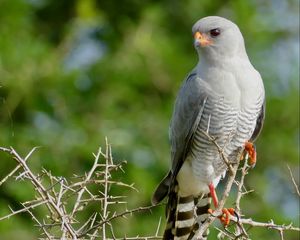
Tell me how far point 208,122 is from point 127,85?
15.3ft

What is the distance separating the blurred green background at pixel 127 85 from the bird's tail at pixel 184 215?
9.70 ft

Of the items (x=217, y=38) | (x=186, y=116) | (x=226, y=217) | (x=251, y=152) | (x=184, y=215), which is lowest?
(x=184, y=215)

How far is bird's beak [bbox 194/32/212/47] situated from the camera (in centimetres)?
551

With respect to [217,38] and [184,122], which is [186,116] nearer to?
[184,122]

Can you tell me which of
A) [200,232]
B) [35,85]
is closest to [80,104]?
[35,85]

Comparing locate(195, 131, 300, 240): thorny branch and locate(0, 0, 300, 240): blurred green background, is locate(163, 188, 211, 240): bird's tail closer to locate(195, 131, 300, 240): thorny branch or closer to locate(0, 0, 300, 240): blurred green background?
locate(195, 131, 300, 240): thorny branch

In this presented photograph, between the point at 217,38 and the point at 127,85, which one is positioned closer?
the point at 217,38

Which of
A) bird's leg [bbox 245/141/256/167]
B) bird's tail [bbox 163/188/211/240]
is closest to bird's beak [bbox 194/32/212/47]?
bird's leg [bbox 245/141/256/167]

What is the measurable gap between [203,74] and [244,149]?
1.54 feet

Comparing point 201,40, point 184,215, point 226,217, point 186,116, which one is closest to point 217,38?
point 201,40

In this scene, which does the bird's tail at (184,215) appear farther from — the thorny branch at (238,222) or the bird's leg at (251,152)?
the thorny branch at (238,222)

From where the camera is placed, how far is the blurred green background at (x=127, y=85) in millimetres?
9188

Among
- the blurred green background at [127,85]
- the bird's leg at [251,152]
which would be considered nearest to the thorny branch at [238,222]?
the bird's leg at [251,152]

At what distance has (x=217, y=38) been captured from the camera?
555cm
